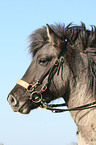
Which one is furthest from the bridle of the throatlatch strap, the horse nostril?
the horse nostril

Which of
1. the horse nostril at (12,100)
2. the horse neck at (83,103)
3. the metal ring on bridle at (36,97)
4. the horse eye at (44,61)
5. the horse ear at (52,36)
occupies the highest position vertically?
the horse ear at (52,36)

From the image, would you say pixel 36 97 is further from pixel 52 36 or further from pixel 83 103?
pixel 52 36

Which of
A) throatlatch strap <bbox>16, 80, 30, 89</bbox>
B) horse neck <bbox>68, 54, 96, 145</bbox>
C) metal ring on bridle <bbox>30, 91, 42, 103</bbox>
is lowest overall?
horse neck <bbox>68, 54, 96, 145</bbox>

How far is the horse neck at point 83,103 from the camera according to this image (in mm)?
5207

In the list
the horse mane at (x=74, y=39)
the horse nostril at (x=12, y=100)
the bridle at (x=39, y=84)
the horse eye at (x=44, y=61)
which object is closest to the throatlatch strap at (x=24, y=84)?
the bridle at (x=39, y=84)

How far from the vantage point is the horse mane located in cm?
565

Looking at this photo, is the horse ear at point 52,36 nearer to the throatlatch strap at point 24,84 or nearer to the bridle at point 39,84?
the bridle at point 39,84

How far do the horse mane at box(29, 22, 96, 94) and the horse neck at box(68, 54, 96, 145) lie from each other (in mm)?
130

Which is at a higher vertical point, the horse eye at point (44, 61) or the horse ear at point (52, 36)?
the horse ear at point (52, 36)

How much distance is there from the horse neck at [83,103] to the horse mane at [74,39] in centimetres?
13

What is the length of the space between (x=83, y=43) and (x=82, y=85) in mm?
823

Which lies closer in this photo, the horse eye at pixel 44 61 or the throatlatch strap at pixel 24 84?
the throatlatch strap at pixel 24 84

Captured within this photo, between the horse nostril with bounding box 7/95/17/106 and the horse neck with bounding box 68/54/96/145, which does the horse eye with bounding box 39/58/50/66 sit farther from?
the horse nostril with bounding box 7/95/17/106

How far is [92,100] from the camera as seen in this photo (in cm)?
538
